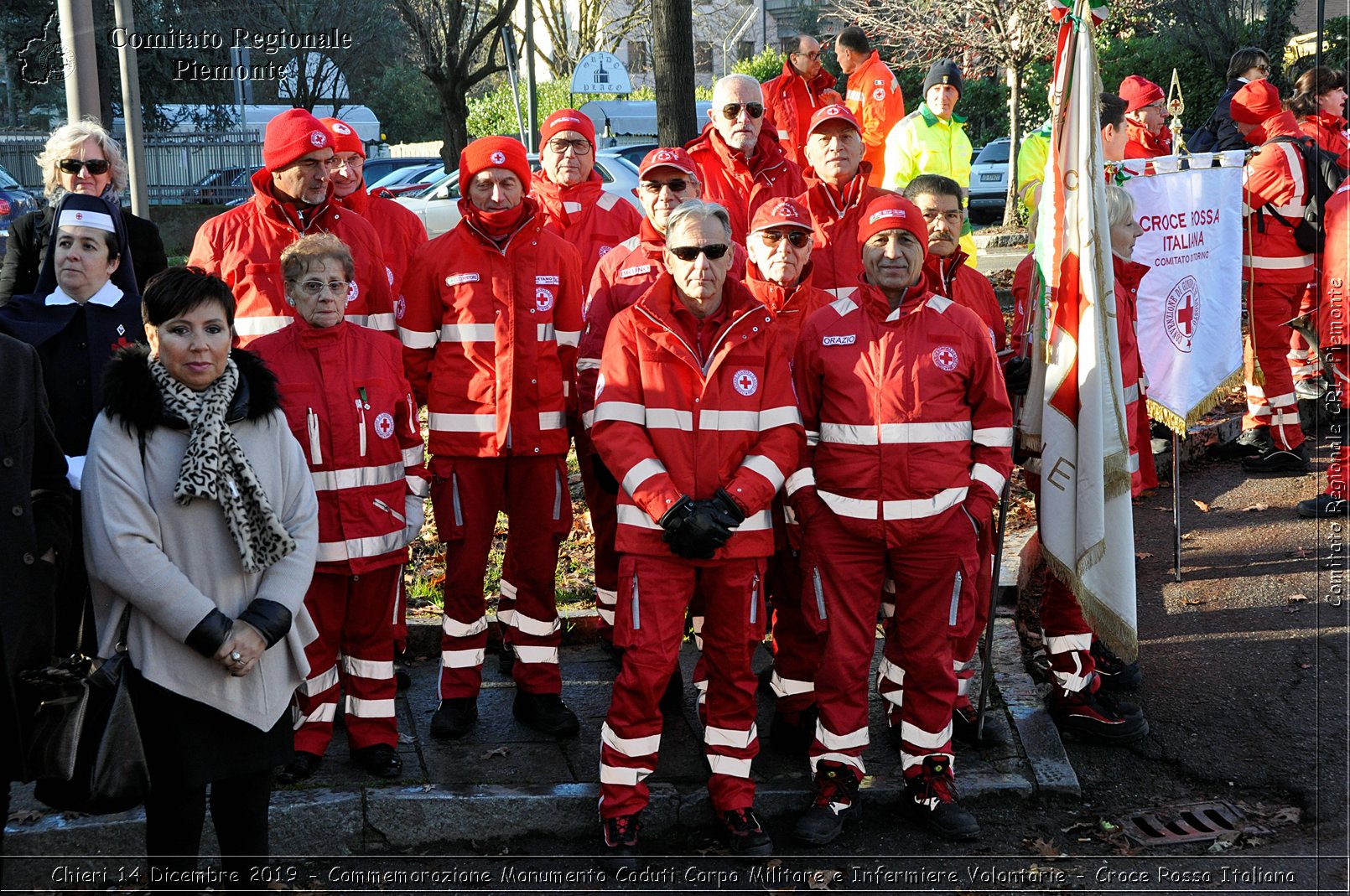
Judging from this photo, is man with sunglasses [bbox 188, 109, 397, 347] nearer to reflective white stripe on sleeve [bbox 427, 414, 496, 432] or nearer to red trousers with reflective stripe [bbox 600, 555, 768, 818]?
reflective white stripe on sleeve [bbox 427, 414, 496, 432]

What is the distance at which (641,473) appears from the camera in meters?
4.68

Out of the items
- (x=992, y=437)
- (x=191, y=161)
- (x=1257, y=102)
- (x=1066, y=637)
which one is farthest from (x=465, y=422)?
(x=191, y=161)

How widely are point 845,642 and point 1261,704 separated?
2.22 meters

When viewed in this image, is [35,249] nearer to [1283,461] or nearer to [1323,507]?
[1323,507]

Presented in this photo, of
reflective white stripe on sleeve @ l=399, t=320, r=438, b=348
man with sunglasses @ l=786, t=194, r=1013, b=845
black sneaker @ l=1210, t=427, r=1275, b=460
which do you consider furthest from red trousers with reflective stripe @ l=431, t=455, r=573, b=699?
black sneaker @ l=1210, t=427, r=1275, b=460

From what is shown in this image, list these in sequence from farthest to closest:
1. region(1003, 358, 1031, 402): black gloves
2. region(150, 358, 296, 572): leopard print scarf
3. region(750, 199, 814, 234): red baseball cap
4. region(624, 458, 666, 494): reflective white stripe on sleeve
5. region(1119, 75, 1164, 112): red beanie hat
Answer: region(1119, 75, 1164, 112): red beanie hat < region(1003, 358, 1031, 402): black gloves < region(750, 199, 814, 234): red baseball cap < region(624, 458, 666, 494): reflective white stripe on sleeve < region(150, 358, 296, 572): leopard print scarf

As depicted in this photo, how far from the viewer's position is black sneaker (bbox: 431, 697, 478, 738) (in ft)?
17.8

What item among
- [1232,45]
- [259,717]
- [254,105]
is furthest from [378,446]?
[254,105]

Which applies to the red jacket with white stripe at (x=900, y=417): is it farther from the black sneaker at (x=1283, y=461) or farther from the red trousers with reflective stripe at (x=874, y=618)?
the black sneaker at (x=1283, y=461)

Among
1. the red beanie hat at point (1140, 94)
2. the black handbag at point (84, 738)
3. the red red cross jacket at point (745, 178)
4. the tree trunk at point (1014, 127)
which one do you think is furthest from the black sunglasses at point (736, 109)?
the tree trunk at point (1014, 127)

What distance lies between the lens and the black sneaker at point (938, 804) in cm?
486

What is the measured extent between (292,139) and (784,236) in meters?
2.12

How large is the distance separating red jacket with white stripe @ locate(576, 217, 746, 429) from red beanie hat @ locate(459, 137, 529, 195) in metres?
0.56

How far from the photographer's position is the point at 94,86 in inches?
264
